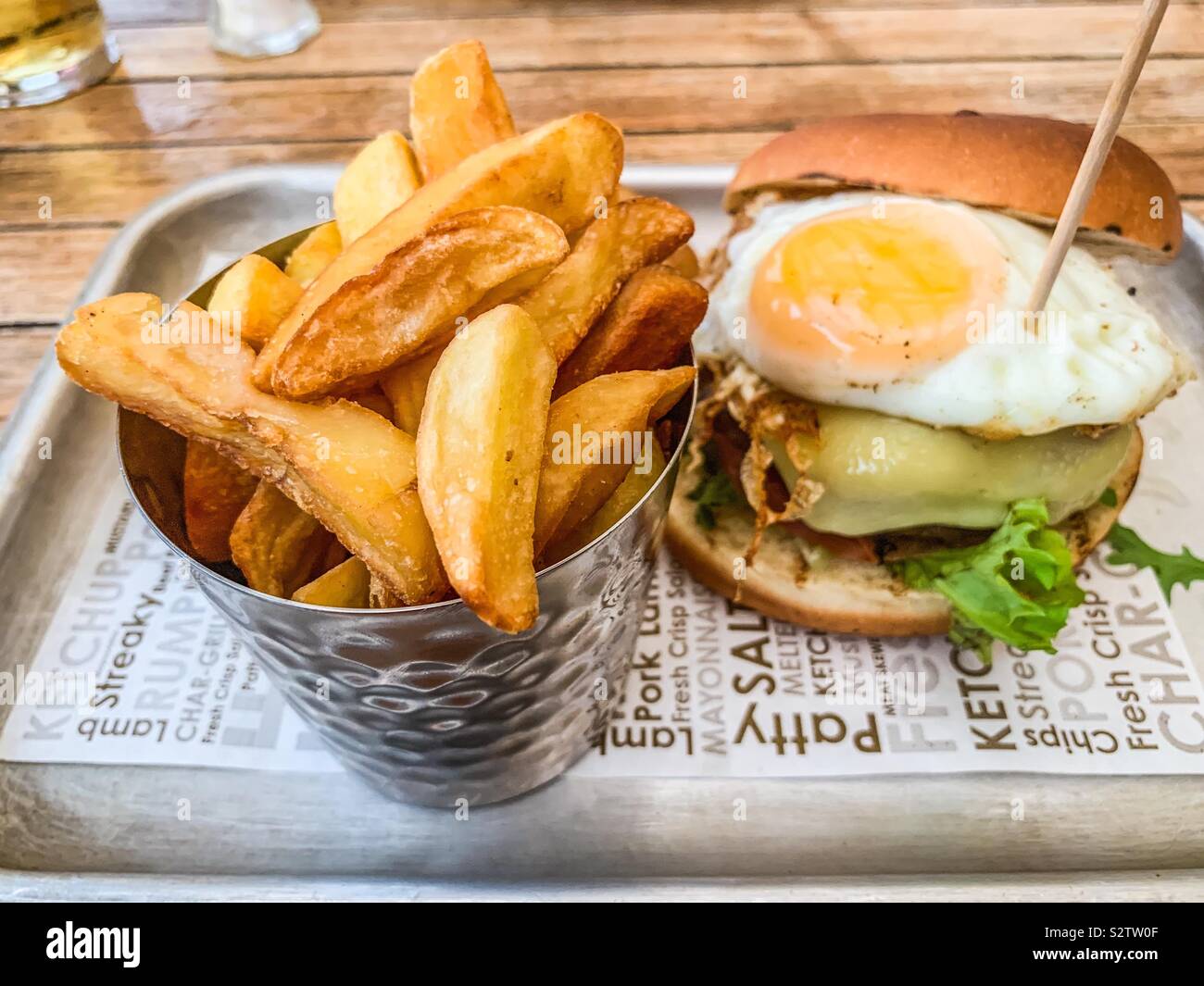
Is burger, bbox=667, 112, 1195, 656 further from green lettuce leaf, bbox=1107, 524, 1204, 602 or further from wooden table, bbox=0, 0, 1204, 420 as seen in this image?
wooden table, bbox=0, 0, 1204, 420

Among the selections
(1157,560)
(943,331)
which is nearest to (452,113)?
(943,331)

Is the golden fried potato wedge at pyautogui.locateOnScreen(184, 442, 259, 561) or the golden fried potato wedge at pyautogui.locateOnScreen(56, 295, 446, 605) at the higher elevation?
the golden fried potato wedge at pyautogui.locateOnScreen(56, 295, 446, 605)

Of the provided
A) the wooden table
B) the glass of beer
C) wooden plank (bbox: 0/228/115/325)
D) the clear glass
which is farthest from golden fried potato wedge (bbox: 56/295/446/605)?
the clear glass

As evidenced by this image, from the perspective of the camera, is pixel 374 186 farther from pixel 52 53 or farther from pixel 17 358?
pixel 52 53

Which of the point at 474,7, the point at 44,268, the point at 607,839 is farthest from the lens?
the point at 474,7

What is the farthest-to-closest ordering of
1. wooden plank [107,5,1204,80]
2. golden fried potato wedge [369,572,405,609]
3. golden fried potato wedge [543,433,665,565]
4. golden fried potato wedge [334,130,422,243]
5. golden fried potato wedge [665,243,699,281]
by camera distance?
wooden plank [107,5,1204,80] → golden fried potato wedge [665,243,699,281] → golden fried potato wedge [334,130,422,243] → golden fried potato wedge [543,433,665,565] → golden fried potato wedge [369,572,405,609]
